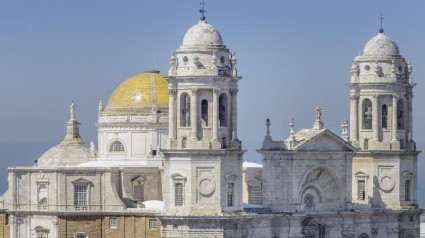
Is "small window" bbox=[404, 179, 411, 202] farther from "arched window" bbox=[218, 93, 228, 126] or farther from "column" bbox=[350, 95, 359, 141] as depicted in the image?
"arched window" bbox=[218, 93, 228, 126]

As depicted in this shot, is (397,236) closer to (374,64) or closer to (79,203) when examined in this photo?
(374,64)

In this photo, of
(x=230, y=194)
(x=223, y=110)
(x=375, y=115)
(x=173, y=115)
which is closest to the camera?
(x=173, y=115)

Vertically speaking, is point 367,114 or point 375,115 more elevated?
point 367,114

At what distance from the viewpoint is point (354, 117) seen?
11525 cm

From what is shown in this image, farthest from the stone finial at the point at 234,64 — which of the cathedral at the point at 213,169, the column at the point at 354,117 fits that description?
the column at the point at 354,117

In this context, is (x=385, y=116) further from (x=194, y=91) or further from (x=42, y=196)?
(x=42, y=196)

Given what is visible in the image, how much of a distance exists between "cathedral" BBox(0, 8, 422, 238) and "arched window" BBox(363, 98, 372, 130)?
0.09 metres

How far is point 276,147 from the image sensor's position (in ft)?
349

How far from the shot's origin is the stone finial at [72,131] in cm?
11975

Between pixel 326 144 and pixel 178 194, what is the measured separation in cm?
1336

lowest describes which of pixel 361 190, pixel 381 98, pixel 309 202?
pixel 309 202

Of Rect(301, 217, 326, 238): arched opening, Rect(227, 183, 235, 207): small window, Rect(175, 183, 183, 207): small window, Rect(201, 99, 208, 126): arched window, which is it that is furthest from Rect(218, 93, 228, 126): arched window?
Rect(301, 217, 326, 238): arched opening

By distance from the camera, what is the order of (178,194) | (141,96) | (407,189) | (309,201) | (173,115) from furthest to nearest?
(141,96) → (407,189) → (309,201) → (173,115) → (178,194)

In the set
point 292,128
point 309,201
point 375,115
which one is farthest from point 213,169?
point 375,115
